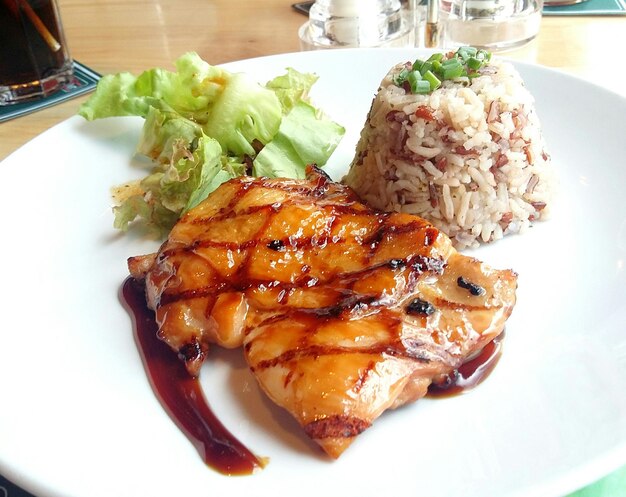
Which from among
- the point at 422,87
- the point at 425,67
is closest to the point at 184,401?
the point at 422,87

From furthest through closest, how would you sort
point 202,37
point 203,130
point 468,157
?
point 202,37 → point 203,130 → point 468,157

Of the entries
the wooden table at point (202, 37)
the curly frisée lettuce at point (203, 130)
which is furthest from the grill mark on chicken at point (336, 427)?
the wooden table at point (202, 37)

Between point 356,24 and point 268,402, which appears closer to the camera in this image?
point 268,402

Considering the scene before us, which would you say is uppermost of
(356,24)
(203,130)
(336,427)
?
(356,24)

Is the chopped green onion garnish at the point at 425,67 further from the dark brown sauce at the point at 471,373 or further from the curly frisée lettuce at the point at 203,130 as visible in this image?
the dark brown sauce at the point at 471,373

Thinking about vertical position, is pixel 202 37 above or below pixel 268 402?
above

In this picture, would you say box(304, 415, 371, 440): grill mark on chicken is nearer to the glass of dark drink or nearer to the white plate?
the white plate

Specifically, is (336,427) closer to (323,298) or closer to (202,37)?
(323,298)
